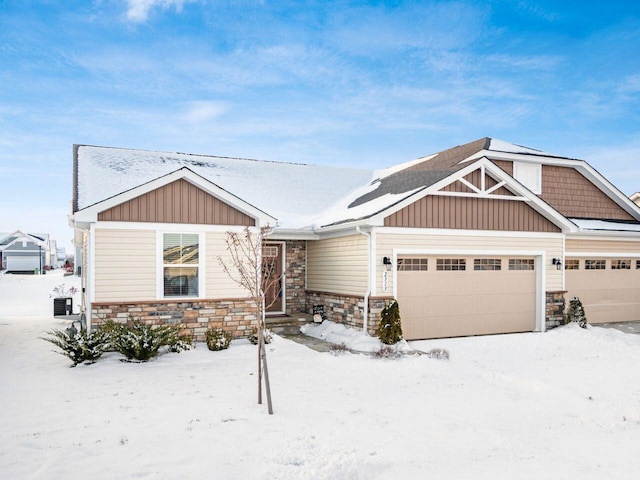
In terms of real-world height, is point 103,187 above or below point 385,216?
above

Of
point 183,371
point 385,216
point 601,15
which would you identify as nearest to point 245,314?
point 183,371

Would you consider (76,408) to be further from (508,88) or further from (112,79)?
(508,88)

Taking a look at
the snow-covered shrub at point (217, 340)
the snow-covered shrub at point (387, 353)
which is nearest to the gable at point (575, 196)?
the snow-covered shrub at point (387, 353)

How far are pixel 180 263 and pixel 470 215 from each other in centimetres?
760

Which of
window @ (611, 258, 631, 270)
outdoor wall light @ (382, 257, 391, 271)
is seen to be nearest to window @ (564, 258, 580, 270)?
window @ (611, 258, 631, 270)

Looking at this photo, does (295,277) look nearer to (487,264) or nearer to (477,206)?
(487,264)

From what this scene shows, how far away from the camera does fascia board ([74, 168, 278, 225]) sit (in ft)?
35.2

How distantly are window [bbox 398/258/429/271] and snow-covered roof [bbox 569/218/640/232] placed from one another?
5835 mm

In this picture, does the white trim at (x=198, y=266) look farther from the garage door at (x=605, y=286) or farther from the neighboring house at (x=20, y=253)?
the neighboring house at (x=20, y=253)

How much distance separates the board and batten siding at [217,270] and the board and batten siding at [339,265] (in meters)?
3.11

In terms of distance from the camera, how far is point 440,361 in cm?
1041

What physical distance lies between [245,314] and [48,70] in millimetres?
13602

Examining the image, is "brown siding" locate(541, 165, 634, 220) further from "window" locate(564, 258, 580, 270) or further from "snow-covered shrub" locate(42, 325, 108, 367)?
"snow-covered shrub" locate(42, 325, 108, 367)

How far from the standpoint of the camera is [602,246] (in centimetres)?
1617
